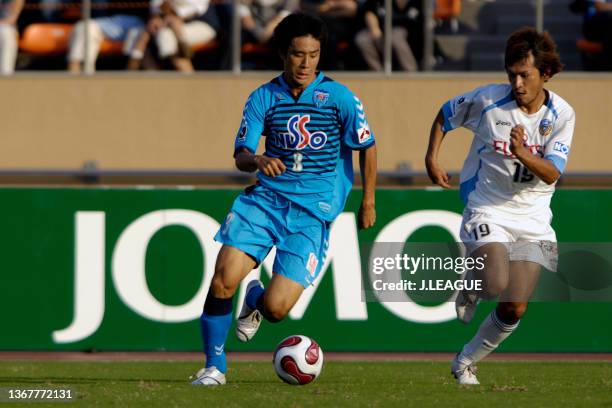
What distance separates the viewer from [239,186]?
1323 cm

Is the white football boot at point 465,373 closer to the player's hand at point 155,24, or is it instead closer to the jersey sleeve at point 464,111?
the jersey sleeve at point 464,111

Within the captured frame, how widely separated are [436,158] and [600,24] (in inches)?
254

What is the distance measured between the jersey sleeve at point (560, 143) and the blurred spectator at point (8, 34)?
311 inches

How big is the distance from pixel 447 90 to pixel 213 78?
2.51m

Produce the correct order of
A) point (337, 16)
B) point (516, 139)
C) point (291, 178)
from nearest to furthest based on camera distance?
point (516, 139) < point (291, 178) < point (337, 16)

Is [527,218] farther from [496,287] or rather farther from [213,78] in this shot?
[213,78]

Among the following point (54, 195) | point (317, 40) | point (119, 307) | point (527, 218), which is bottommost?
point (119, 307)

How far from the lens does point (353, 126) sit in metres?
8.40

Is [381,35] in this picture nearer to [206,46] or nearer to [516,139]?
[206,46]

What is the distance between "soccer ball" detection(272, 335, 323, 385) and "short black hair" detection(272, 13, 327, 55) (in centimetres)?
179

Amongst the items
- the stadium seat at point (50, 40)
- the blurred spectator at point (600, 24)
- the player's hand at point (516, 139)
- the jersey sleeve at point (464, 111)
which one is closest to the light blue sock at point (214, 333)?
the jersey sleeve at point (464, 111)

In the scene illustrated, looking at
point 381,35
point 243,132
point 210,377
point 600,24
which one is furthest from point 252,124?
point 600,24

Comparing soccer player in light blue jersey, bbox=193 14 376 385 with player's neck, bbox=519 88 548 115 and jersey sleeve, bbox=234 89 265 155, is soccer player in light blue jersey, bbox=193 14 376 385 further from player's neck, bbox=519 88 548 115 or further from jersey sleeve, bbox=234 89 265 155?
player's neck, bbox=519 88 548 115

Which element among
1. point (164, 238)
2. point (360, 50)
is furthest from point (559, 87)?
point (164, 238)
